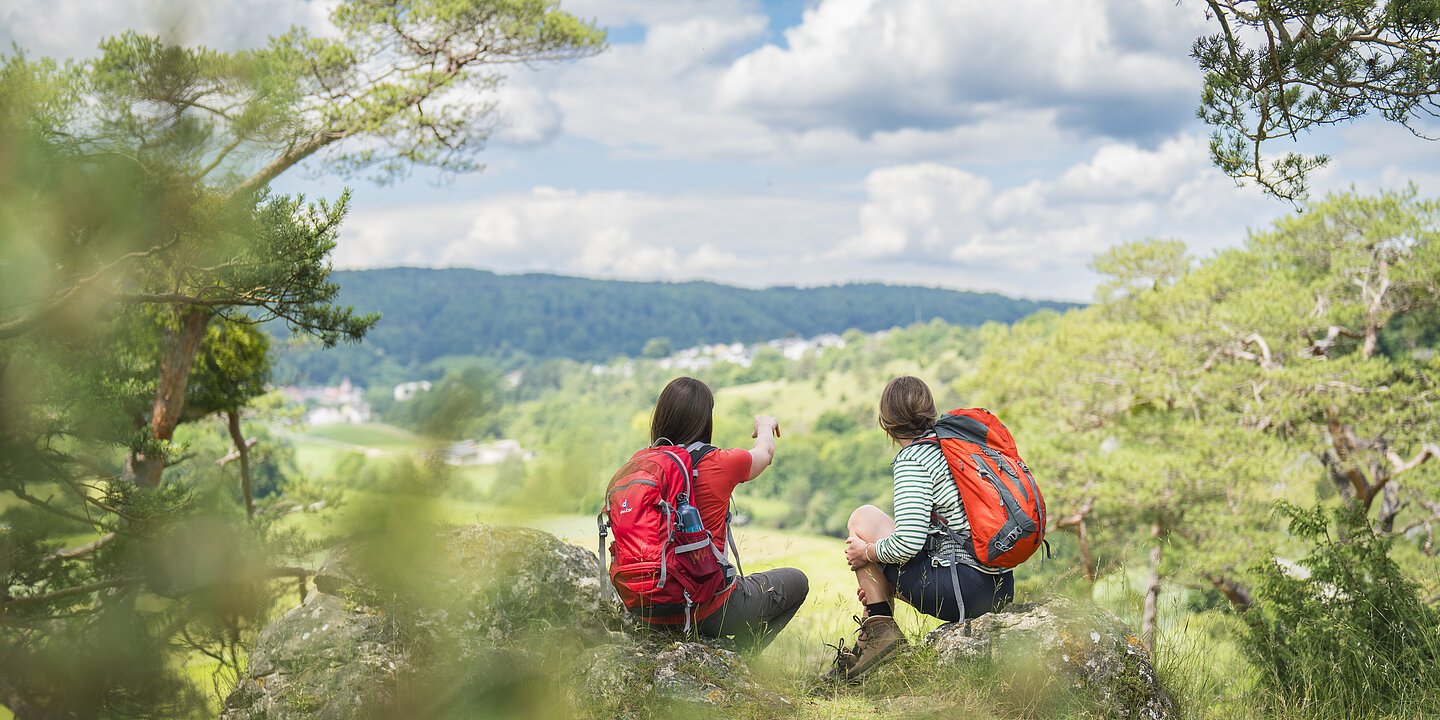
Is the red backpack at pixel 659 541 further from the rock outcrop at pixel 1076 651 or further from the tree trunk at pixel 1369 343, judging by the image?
the tree trunk at pixel 1369 343

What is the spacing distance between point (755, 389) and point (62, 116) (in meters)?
97.3

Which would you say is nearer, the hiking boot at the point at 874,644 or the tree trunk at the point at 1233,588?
the hiking boot at the point at 874,644

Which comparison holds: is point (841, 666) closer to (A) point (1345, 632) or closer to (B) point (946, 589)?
(B) point (946, 589)

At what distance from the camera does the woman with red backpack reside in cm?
393

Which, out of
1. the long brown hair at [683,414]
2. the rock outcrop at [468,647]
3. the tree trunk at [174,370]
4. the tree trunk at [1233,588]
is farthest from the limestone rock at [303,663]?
the tree trunk at [1233,588]

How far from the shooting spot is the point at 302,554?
3.84 feet

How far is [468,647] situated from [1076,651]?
119 inches

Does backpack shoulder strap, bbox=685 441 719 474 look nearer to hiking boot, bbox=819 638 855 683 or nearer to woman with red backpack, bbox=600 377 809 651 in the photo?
woman with red backpack, bbox=600 377 809 651

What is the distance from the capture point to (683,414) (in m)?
4.16

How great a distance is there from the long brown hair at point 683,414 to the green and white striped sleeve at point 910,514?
837 millimetres

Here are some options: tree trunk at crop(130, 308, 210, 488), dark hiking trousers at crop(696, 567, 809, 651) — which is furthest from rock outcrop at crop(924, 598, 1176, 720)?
tree trunk at crop(130, 308, 210, 488)

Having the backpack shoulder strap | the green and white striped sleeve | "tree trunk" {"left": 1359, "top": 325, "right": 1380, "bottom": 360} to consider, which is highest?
"tree trunk" {"left": 1359, "top": 325, "right": 1380, "bottom": 360}

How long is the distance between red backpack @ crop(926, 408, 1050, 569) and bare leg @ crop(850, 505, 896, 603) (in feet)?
1.23

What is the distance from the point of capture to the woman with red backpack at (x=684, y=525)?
3934 mm
